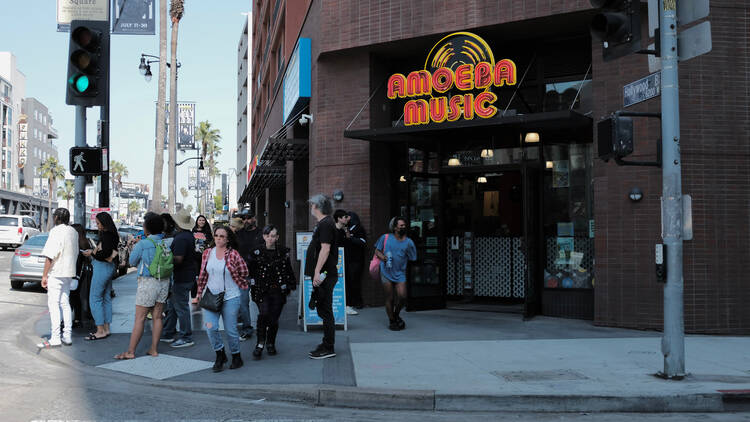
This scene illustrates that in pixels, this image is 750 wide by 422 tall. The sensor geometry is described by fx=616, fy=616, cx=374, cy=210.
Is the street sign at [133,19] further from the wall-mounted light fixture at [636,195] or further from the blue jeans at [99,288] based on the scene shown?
the wall-mounted light fixture at [636,195]

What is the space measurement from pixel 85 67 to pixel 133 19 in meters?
7.89

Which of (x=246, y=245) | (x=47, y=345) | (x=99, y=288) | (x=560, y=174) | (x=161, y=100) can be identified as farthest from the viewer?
(x=161, y=100)

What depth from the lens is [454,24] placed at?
11188mm

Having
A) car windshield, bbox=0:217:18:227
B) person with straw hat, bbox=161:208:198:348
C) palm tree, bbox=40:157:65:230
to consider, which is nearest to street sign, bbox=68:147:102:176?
person with straw hat, bbox=161:208:198:348

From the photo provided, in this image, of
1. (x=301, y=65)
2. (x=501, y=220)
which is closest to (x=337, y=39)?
(x=301, y=65)

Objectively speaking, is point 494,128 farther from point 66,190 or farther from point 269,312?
point 66,190

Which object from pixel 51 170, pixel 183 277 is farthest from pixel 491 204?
pixel 51 170

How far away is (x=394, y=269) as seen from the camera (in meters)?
9.62

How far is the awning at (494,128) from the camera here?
9.70 m

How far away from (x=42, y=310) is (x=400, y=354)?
27.6 feet

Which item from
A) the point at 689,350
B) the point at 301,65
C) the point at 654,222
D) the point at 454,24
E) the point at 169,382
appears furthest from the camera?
the point at 301,65

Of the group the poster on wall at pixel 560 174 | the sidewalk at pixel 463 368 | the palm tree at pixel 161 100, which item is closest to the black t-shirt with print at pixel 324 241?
the sidewalk at pixel 463 368

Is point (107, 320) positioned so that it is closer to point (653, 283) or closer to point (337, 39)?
point (337, 39)

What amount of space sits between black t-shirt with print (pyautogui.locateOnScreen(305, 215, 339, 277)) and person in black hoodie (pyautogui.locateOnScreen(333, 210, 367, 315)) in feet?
9.60
